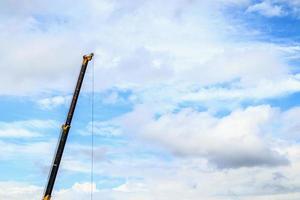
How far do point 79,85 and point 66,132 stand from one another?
7350 millimetres

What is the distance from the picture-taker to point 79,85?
78938 mm

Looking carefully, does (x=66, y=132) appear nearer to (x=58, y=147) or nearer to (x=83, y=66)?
(x=58, y=147)

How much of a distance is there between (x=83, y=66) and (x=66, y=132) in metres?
11.0

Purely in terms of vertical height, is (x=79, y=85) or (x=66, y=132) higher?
(x=79, y=85)

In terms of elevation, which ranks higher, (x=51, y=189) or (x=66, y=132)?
(x=66, y=132)

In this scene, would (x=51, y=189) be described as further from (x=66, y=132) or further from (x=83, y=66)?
(x=83, y=66)

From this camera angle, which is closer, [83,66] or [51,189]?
[51,189]

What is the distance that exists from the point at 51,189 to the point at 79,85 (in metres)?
15.5

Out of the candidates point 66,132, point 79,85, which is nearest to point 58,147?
point 66,132

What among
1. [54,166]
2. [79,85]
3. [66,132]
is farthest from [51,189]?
[79,85]

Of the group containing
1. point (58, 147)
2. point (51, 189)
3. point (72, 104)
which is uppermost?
point (72, 104)

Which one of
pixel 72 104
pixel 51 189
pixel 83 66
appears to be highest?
pixel 83 66

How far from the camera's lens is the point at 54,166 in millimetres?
74125

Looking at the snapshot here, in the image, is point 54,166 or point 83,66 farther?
point 83,66
